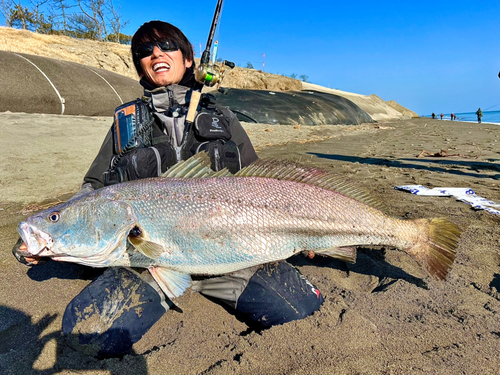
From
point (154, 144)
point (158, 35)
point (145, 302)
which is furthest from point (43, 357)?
point (158, 35)

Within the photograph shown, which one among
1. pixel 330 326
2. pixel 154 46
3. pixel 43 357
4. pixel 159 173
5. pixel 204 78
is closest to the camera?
pixel 43 357

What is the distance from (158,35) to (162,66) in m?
0.28

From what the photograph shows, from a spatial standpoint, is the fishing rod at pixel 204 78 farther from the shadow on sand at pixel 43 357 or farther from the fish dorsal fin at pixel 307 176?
the shadow on sand at pixel 43 357

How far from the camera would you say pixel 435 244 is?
221 cm

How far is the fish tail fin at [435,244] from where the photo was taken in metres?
2.17

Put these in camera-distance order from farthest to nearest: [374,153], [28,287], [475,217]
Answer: [374,153] → [475,217] → [28,287]

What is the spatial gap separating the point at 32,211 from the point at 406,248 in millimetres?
4545

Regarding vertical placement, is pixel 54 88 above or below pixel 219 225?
above

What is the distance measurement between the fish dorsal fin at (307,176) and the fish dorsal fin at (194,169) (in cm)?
29

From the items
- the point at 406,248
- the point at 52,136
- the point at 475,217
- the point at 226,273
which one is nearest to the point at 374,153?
the point at 475,217

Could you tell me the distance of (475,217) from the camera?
3.65 m

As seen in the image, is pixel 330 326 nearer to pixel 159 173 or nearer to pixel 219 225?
pixel 219 225

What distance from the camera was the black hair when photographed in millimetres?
2750

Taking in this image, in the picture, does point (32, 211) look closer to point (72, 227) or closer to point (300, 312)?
point (72, 227)
